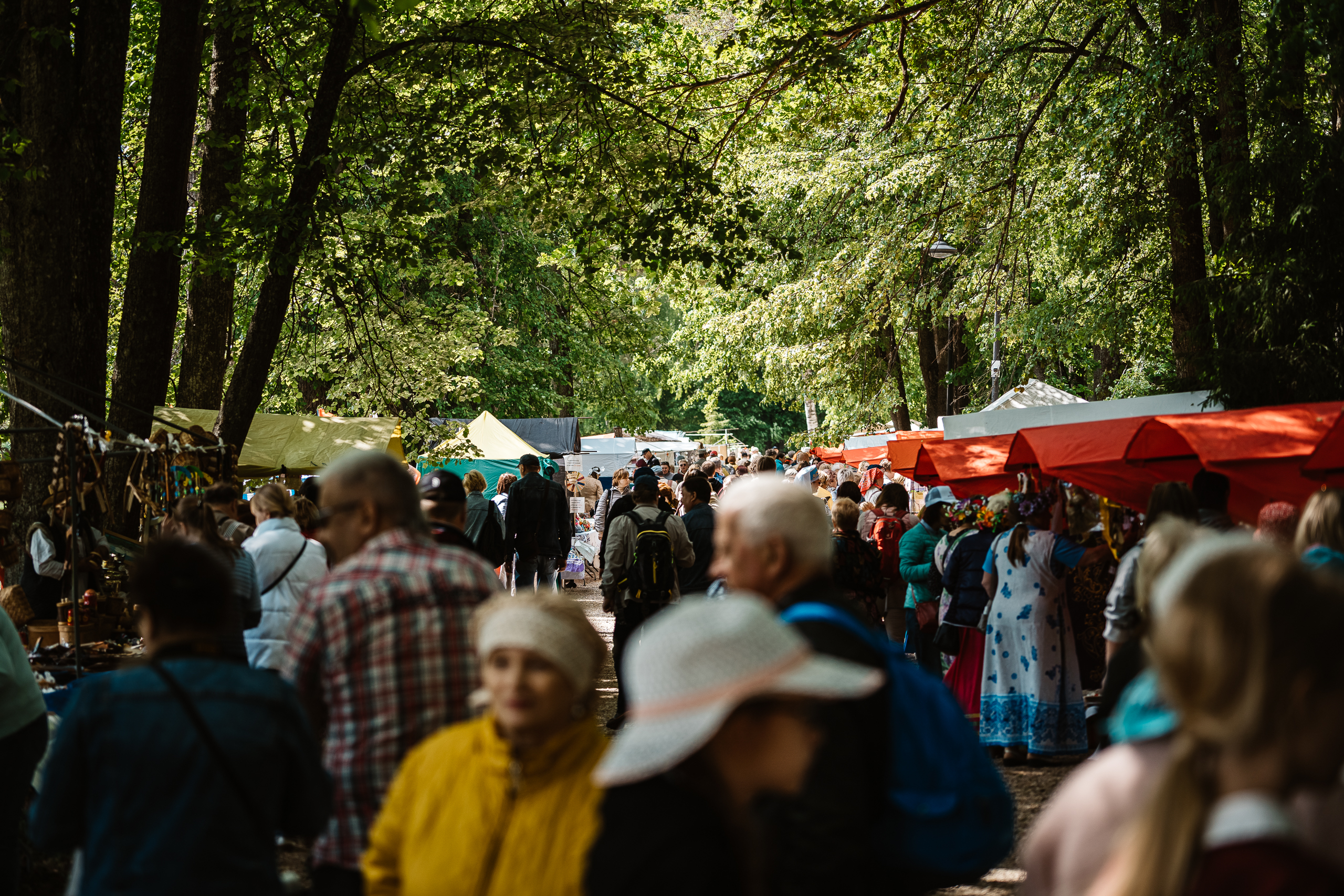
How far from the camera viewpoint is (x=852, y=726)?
8.56 ft

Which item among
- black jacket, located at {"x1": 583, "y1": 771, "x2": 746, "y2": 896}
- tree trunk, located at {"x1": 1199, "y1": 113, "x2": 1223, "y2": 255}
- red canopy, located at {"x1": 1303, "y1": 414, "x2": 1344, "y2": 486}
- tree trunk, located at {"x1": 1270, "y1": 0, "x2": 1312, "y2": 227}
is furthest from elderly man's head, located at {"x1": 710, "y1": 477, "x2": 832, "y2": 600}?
tree trunk, located at {"x1": 1199, "y1": 113, "x2": 1223, "y2": 255}

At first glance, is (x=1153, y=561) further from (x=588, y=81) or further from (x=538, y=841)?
(x=588, y=81)

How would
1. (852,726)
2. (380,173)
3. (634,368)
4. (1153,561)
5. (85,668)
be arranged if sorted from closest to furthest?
1. (852,726)
2. (1153,561)
3. (85,668)
4. (380,173)
5. (634,368)

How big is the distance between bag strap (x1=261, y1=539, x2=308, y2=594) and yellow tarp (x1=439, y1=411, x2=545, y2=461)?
14.3 meters

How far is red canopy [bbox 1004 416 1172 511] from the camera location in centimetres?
834

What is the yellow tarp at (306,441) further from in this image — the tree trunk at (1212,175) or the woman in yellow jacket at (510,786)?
the woman in yellow jacket at (510,786)

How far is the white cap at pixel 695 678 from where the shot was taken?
1.93m

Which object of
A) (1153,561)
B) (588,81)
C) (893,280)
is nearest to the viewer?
(1153,561)

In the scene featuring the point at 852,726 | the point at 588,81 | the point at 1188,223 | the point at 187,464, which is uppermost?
the point at 588,81

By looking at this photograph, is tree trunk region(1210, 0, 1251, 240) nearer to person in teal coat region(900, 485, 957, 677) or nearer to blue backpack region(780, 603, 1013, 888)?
person in teal coat region(900, 485, 957, 677)

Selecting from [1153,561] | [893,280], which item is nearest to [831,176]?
[893,280]

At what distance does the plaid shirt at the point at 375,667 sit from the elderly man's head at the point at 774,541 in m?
0.89

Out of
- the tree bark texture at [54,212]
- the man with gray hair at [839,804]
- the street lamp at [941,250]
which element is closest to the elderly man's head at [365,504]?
the man with gray hair at [839,804]

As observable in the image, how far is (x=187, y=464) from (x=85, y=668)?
202cm
